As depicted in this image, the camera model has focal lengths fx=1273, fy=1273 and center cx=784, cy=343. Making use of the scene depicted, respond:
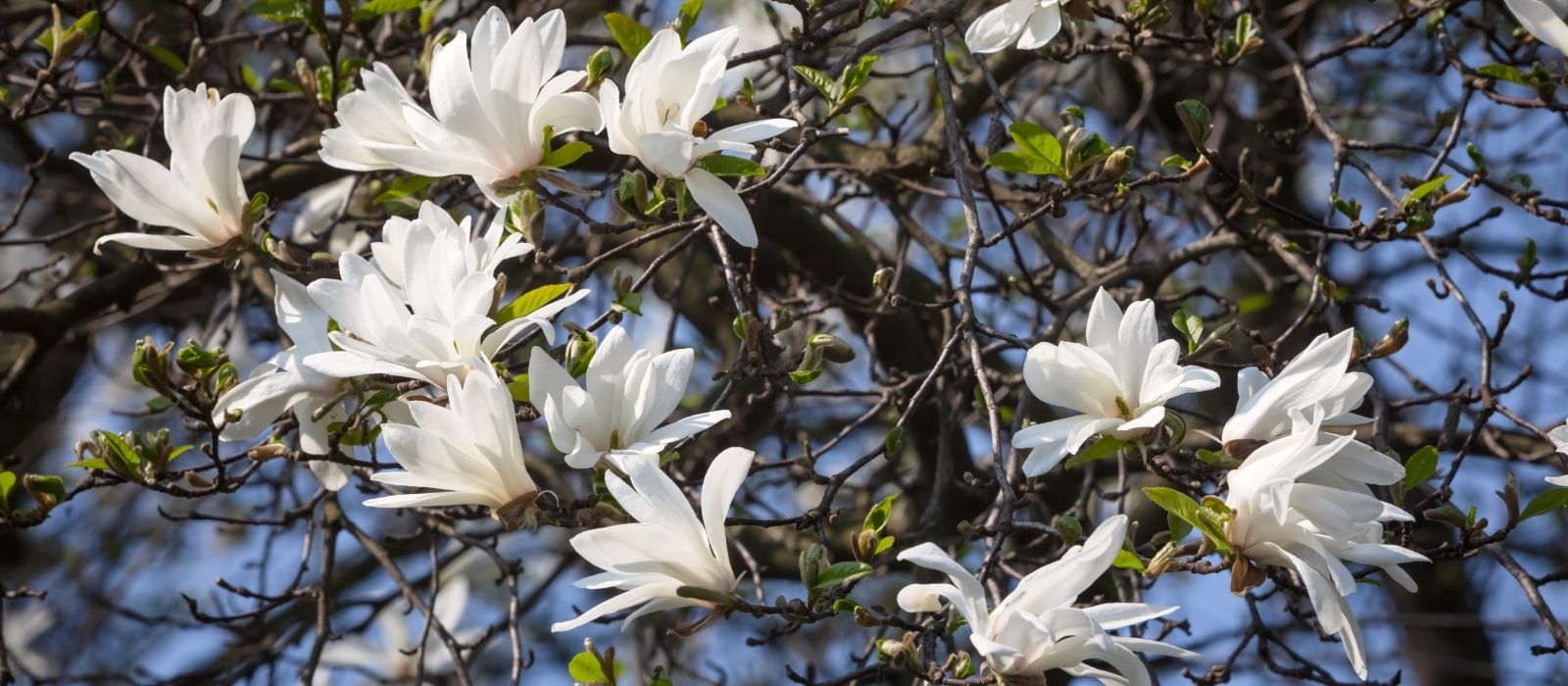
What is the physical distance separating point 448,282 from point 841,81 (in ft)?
1.48

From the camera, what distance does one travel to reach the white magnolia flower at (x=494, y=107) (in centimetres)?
105

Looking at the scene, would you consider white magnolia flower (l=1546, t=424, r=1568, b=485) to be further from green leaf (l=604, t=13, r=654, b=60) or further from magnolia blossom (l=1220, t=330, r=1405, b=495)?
green leaf (l=604, t=13, r=654, b=60)

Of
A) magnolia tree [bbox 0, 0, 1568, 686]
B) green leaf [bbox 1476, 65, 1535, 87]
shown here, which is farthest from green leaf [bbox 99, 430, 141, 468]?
green leaf [bbox 1476, 65, 1535, 87]

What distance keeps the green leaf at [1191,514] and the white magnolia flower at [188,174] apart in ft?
2.80

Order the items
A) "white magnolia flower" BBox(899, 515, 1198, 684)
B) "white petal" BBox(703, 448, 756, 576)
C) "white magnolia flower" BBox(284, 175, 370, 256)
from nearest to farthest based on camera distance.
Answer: "white magnolia flower" BBox(899, 515, 1198, 684)
"white petal" BBox(703, 448, 756, 576)
"white magnolia flower" BBox(284, 175, 370, 256)

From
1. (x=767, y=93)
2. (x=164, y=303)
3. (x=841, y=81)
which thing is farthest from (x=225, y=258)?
(x=164, y=303)

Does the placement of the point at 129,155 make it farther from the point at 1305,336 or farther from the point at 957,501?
the point at 1305,336

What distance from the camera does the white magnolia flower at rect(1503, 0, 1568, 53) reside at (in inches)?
48.0

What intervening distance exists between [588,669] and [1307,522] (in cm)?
58

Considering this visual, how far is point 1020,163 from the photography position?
3.94 ft

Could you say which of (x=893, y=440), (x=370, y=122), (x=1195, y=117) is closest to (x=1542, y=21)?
(x=1195, y=117)

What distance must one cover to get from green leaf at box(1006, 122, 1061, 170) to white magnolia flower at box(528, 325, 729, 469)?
39 cm

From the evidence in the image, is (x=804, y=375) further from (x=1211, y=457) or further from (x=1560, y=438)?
(x=1560, y=438)

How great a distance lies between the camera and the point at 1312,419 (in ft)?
3.09
